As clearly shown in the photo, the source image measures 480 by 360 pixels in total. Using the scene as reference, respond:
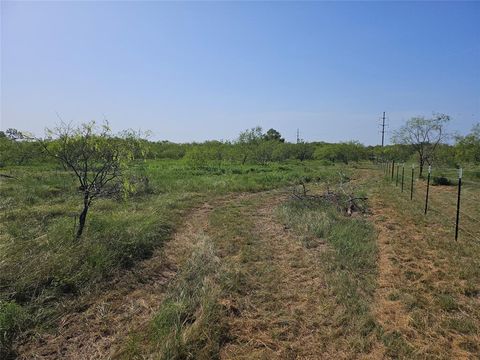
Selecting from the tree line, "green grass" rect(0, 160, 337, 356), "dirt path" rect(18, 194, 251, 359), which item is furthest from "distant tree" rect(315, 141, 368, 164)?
"dirt path" rect(18, 194, 251, 359)

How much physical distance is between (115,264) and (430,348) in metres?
4.32

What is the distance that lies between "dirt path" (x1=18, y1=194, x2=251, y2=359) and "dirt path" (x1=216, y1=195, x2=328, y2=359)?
1127mm

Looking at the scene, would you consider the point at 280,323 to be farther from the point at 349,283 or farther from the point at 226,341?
the point at 349,283

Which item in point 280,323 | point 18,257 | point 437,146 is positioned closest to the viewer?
point 280,323

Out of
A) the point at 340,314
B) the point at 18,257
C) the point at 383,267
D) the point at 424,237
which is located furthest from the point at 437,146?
the point at 18,257

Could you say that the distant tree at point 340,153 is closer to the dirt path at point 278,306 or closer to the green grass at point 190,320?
the dirt path at point 278,306

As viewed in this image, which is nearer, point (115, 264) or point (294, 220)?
point (115, 264)

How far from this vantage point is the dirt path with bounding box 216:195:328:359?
3.52 metres

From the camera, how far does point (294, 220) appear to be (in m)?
8.70

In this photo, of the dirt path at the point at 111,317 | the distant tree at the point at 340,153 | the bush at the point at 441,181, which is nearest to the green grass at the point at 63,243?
the dirt path at the point at 111,317

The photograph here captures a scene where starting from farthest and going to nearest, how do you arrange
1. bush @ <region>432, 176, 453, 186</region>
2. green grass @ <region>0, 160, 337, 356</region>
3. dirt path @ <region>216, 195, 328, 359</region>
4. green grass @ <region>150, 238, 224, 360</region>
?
bush @ <region>432, 176, 453, 186</region>, green grass @ <region>0, 160, 337, 356</region>, dirt path @ <region>216, 195, 328, 359</region>, green grass @ <region>150, 238, 224, 360</region>

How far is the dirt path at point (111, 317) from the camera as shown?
3424 millimetres

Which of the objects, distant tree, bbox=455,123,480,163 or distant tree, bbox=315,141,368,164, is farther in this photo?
distant tree, bbox=315,141,368,164

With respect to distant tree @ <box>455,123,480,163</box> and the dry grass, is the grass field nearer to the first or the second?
the dry grass
